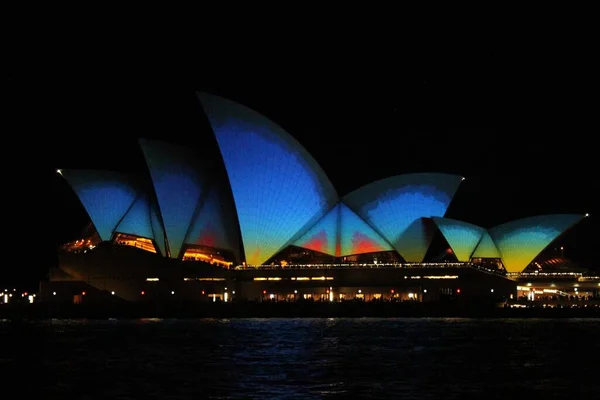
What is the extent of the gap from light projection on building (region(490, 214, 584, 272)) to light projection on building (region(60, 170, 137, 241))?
89.3ft

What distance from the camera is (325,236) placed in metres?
65.6

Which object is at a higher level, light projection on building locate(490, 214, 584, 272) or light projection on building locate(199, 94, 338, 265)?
light projection on building locate(199, 94, 338, 265)

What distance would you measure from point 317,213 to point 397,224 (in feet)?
19.9

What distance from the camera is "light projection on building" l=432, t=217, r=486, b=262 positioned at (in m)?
66.1

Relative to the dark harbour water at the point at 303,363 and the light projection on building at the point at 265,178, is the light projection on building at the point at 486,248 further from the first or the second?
the dark harbour water at the point at 303,363

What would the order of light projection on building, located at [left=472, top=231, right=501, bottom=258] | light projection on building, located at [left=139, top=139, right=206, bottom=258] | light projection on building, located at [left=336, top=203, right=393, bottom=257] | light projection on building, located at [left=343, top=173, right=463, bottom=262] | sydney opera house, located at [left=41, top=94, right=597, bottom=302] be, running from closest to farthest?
light projection on building, located at [left=139, top=139, right=206, bottom=258], sydney opera house, located at [left=41, top=94, right=597, bottom=302], light projection on building, located at [left=343, top=173, right=463, bottom=262], light projection on building, located at [left=336, top=203, right=393, bottom=257], light projection on building, located at [left=472, top=231, right=501, bottom=258]

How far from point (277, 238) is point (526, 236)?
19.0 metres

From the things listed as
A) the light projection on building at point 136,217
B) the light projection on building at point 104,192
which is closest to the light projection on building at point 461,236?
the light projection on building at point 136,217

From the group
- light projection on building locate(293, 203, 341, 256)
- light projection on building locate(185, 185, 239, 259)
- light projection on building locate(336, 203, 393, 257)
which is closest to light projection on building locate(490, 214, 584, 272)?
light projection on building locate(336, 203, 393, 257)

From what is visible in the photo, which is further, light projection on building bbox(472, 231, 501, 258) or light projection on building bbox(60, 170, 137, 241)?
light projection on building bbox(472, 231, 501, 258)

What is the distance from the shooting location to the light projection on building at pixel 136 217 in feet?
208

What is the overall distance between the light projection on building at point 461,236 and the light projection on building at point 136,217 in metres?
20.9

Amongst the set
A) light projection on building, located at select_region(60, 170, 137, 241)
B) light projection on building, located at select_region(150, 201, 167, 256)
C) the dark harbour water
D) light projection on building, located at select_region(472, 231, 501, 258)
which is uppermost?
light projection on building, located at select_region(60, 170, 137, 241)

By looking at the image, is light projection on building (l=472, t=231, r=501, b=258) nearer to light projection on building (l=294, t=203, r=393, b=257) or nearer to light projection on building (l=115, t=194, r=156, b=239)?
light projection on building (l=294, t=203, r=393, b=257)
